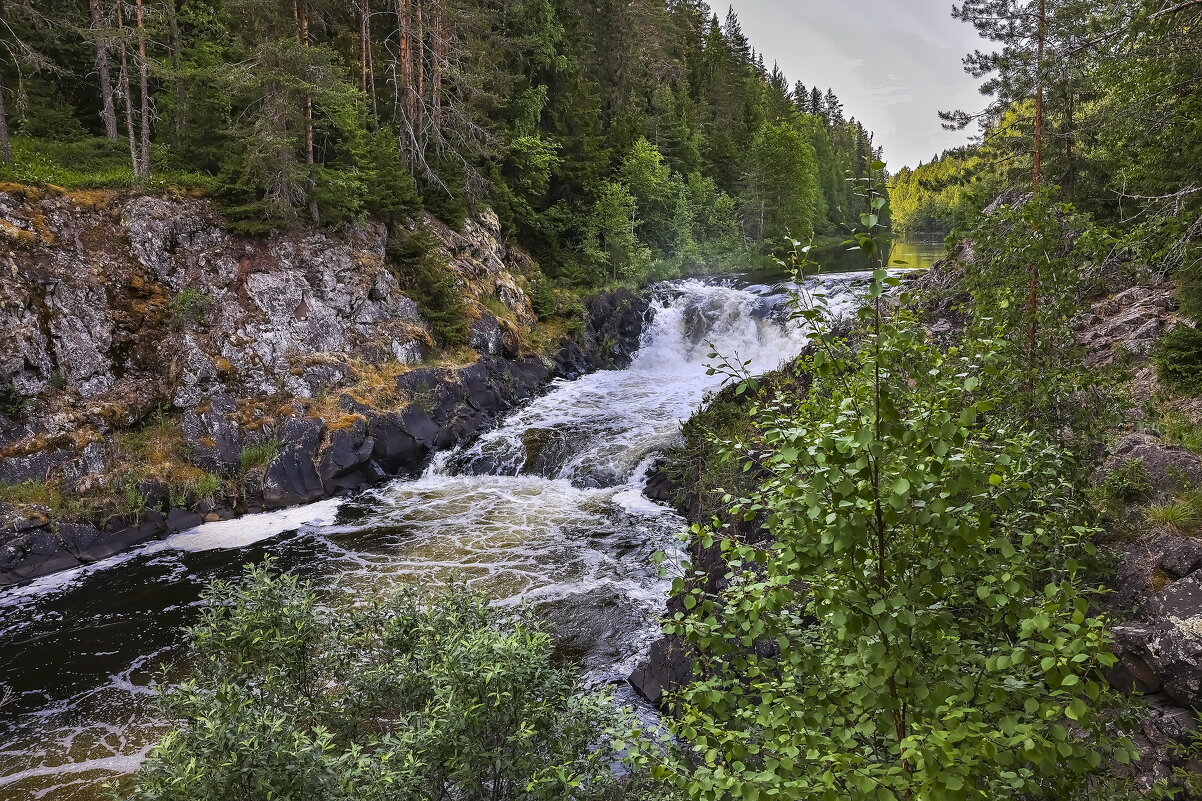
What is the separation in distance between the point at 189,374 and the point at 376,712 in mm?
12689

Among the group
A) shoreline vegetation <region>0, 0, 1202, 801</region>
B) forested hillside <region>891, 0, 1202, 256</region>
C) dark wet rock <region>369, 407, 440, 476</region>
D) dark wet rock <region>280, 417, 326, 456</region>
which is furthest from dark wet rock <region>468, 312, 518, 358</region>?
forested hillside <region>891, 0, 1202, 256</region>

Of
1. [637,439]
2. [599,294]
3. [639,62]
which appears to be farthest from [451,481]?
[639,62]

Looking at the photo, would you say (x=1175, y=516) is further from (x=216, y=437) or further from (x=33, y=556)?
(x=33, y=556)

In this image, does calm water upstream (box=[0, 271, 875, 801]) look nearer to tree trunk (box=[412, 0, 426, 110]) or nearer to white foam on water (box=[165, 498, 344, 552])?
white foam on water (box=[165, 498, 344, 552])

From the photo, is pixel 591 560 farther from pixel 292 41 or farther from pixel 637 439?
pixel 292 41

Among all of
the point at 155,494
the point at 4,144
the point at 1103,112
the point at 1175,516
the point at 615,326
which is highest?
the point at 4,144

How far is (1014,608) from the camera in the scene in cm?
259

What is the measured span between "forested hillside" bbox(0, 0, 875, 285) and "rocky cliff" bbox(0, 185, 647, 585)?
52.6 inches

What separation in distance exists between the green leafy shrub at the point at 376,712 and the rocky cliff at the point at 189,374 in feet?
29.3

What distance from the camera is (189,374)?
48.7 feet

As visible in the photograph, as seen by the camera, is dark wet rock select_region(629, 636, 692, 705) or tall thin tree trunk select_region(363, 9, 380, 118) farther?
tall thin tree trunk select_region(363, 9, 380, 118)

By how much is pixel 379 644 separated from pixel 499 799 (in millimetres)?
2041

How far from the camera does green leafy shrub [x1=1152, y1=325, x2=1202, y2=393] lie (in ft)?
25.2

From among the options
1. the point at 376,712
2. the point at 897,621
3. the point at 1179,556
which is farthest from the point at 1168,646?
the point at 376,712
